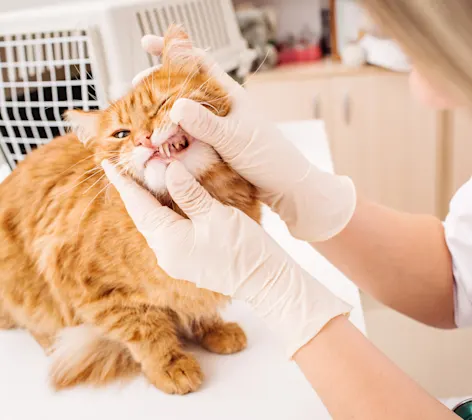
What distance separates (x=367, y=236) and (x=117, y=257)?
523 millimetres

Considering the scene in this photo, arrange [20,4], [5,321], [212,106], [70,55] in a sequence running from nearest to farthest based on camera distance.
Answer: [212,106] → [5,321] → [70,55] → [20,4]

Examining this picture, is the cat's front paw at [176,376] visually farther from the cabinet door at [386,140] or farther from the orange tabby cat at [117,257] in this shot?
the cabinet door at [386,140]

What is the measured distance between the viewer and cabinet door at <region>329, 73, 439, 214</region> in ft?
8.95

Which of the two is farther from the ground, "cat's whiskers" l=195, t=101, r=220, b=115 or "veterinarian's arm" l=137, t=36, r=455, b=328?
"cat's whiskers" l=195, t=101, r=220, b=115

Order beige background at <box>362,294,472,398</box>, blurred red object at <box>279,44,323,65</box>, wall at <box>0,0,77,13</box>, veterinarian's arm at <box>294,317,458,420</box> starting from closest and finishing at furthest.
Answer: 1. veterinarian's arm at <box>294,317,458,420</box>
2. beige background at <box>362,294,472,398</box>
3. wall at <box>0,0,77,13</box>
4. blurred red object at <box>279,44,323,65</box>

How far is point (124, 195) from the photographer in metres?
0.85

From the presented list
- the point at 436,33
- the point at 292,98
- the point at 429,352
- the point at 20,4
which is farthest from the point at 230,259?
the point at 292,98

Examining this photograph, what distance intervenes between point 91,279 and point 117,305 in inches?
2.5

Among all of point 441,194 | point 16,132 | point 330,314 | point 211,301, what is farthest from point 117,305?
point 441,194

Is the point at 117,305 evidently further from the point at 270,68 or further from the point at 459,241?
the point at 270,68

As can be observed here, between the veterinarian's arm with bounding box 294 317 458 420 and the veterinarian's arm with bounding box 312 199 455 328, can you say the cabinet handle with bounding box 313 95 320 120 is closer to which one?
the veterinarian's arm with bounding box 312 199 455 328

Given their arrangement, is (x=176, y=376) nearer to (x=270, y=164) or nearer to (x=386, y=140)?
(x=270, y=164)

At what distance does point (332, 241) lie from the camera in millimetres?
1127

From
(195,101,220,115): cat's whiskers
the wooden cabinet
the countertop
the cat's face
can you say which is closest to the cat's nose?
the cat's face
